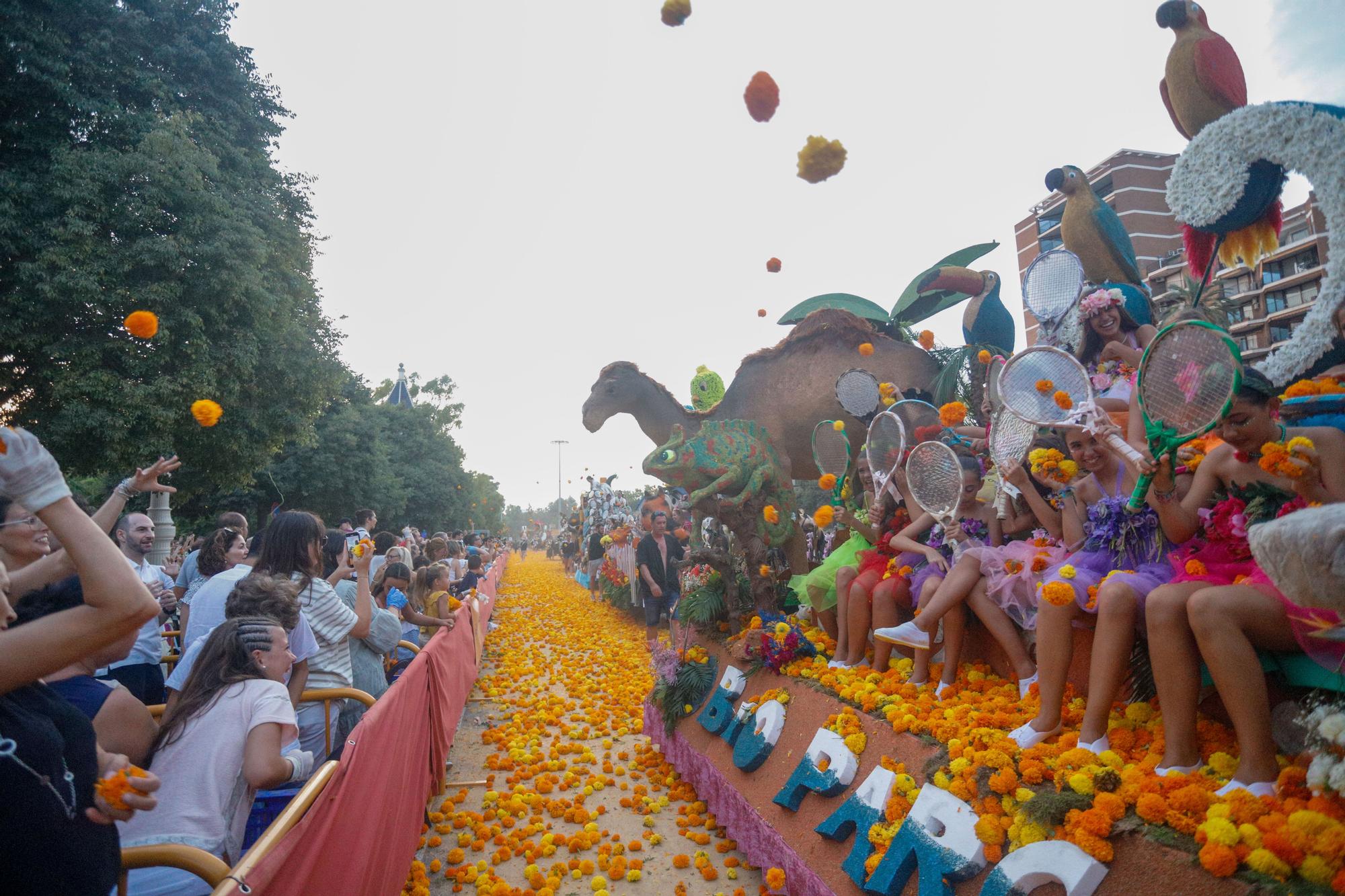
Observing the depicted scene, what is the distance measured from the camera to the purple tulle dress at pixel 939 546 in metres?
3.87

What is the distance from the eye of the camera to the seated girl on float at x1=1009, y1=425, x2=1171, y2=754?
2557mm

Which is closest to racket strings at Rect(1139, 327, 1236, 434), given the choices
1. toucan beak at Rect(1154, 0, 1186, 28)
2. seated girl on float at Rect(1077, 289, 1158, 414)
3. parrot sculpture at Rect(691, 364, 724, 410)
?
seated girl on float at Rect(1077, 289, 1158, 414)

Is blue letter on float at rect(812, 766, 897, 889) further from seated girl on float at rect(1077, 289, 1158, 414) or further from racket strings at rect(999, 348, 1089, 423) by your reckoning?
seated girl on float at rect(1077, 289, 1158, 414)

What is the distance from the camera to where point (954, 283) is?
6.32 meters

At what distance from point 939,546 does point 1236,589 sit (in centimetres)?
186

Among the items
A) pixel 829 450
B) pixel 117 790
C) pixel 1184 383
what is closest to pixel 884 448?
pixel 829 450

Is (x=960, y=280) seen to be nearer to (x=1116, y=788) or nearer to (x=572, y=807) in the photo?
(x=1116, y=788)

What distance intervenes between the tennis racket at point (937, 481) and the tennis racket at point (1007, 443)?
0.21m

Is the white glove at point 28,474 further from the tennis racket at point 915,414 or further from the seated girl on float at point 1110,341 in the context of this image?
the tennis racket at point 915,414

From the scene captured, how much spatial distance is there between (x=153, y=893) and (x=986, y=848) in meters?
2.66

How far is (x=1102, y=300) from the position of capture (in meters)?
3.81

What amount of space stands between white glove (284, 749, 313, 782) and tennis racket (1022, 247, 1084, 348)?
4539 millimetres

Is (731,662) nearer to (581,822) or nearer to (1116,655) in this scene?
(581,822)

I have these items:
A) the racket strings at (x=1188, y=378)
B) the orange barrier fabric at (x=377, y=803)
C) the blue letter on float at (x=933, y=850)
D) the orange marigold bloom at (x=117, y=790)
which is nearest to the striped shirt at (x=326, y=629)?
the orange barrier fabric at (x=377, y=803)
